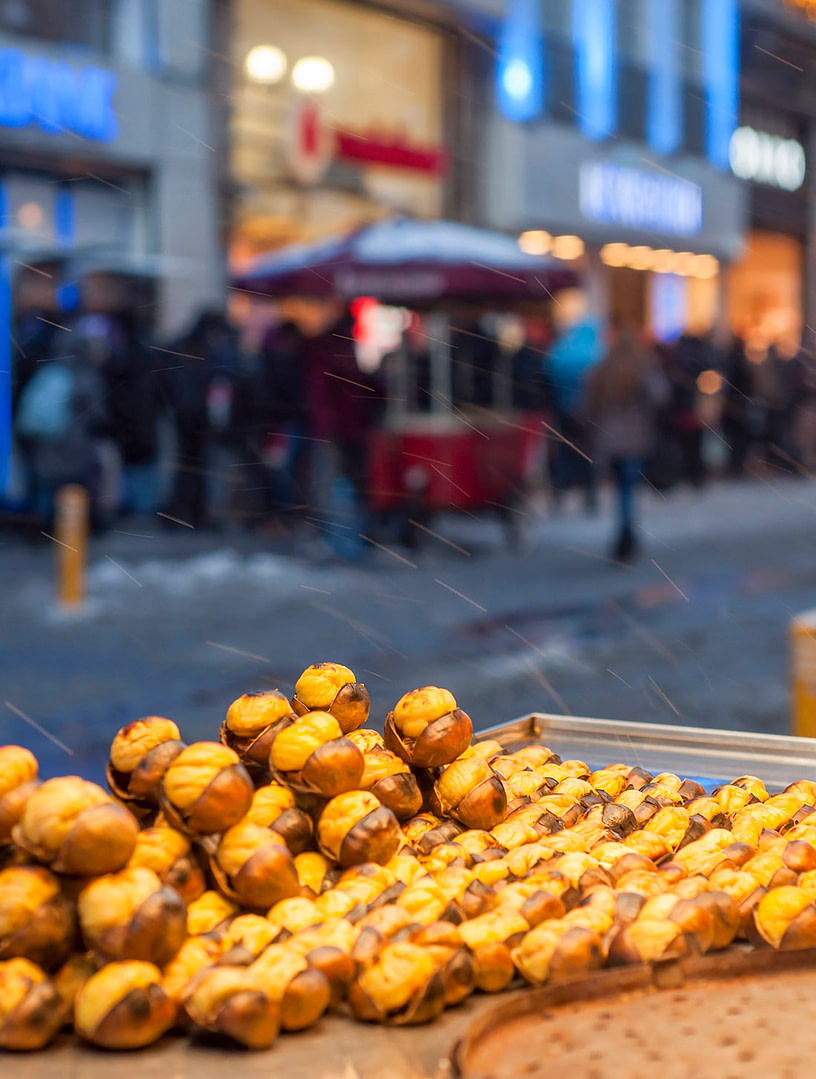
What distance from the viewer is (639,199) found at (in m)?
28.2

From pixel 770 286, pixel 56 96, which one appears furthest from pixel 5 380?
pixel 770 286

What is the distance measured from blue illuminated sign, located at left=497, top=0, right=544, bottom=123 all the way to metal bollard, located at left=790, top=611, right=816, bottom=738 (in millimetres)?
21025

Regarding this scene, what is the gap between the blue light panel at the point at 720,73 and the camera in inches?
1219

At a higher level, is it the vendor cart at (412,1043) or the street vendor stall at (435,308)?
the street vendor stall at (435,308)

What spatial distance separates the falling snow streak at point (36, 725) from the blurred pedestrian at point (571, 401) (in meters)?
9.43

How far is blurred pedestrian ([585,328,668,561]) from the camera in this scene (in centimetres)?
1296

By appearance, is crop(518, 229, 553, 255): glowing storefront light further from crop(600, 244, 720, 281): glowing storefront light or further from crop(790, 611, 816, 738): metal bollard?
crop(790, 611, 816, 738): metal bollard

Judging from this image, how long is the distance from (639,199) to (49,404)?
18.1m

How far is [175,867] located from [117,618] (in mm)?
8242

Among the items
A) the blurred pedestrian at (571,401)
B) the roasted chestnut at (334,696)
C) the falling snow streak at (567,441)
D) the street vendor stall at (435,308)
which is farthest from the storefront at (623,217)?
the roasted chestnut at (334,696)

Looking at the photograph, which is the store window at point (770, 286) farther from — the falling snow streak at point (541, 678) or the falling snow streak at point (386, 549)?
the falling snow streak at point (541, 678)

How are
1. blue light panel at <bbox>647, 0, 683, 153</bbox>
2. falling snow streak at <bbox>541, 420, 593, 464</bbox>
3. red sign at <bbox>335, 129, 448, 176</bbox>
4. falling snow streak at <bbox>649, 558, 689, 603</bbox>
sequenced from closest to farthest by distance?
falling snow streak at <bbox>649, 558, 689, 603</bbox> → falling snow streak at <bbox>541, 420, 593, 464</bbox> → red sign at <bbox>335, 129, 448, 176</bbox> → blue light panel at <bbox>647, 0, 683, 153</bbox>

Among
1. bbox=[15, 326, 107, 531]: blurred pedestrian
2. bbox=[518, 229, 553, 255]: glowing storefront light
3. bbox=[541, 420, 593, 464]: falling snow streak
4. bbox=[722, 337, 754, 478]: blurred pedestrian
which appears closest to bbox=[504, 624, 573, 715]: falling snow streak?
bbox=[15, 326, 107, 531]: blurred pedestrian

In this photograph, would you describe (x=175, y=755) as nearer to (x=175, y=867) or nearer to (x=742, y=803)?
(x=175, y=867)
